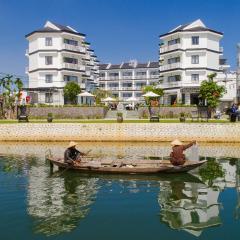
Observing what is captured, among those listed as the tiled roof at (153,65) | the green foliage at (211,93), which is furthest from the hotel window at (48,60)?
the tiled roof at (153,65)

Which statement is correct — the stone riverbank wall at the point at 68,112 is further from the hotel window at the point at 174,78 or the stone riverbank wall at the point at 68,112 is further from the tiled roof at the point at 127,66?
the tiled roof at the point at 127,66

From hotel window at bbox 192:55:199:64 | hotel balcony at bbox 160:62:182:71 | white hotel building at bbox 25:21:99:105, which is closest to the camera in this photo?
hotel window at bbox 192:55:199:64

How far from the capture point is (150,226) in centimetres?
1447

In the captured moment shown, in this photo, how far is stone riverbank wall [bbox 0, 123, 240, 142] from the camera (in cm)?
4000

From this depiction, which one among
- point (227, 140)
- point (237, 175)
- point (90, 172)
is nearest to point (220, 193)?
point (237, 175)

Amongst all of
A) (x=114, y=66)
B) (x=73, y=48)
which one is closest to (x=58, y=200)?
(x=73, y=48)

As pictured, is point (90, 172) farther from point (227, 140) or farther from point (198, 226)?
point (227, 140)

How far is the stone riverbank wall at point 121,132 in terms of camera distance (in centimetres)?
4000

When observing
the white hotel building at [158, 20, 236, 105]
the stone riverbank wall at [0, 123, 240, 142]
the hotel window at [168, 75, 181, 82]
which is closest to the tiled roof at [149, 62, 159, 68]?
the white hotel building at [158, 20, 236, 105]

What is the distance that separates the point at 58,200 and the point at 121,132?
23.2 m

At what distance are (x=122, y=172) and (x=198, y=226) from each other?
28.5 ft

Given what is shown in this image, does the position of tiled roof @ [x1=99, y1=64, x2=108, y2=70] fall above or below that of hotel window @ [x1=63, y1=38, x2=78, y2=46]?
above

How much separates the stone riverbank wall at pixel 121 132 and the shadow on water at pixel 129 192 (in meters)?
12.3

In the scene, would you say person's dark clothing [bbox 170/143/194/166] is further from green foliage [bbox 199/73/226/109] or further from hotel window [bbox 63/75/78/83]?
hotel window [bbox 63/75/78/83]
